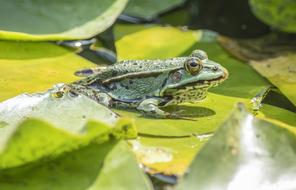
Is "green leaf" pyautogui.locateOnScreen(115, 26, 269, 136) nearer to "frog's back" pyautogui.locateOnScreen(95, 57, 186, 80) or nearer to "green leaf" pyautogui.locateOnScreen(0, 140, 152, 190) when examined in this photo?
"frog's back" pyautogui.locateOnScreen(95, 57, 186, 80)

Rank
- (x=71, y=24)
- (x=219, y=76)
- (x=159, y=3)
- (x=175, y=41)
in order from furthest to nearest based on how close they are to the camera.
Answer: (x=159, y=3) → (x=175, y=41) → (x=71, y=24) → (x=219, y=76)

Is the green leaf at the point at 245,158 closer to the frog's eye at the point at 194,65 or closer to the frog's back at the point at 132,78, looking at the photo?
the frog's eye at the point at 194,65

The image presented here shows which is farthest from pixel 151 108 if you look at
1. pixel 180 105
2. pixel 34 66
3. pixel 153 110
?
pixel 34 66

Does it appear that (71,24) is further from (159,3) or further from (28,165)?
(28,165)

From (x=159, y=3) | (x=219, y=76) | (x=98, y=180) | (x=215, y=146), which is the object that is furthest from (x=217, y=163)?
(x=159, y=3)

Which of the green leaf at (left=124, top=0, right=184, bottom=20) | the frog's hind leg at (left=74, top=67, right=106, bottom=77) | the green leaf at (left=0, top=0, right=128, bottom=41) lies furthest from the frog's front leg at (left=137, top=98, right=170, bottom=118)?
the green leaf at (left=124, top=0, right=184, bottom=20)

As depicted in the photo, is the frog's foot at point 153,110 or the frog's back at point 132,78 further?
the frog's back at point 132,78

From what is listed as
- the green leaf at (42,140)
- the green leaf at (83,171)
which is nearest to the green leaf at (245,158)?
the green leaf at (83,171)
